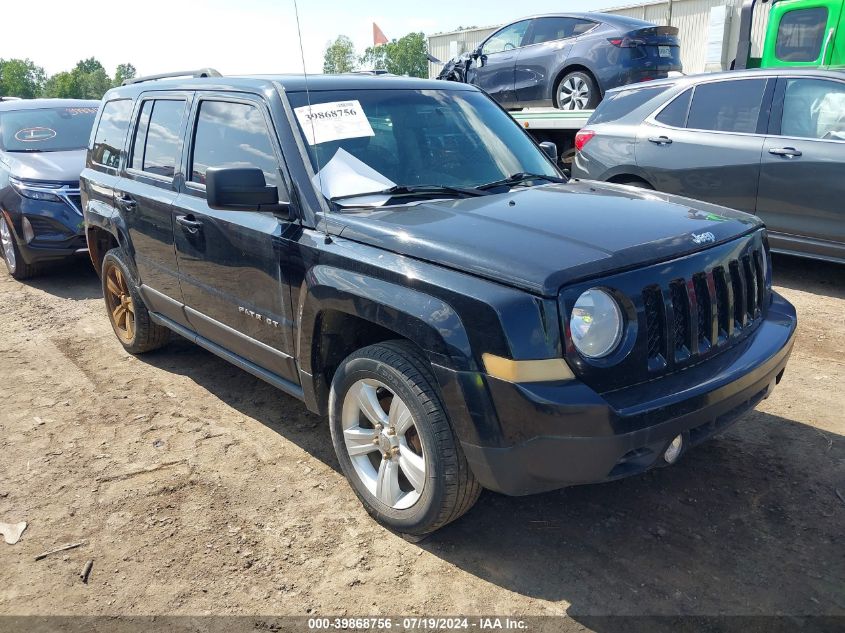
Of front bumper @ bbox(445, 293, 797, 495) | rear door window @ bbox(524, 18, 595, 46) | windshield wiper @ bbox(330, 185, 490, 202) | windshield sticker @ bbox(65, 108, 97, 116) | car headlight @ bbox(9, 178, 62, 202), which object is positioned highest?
rear door window @ bbox(524, 18, 595, 46)

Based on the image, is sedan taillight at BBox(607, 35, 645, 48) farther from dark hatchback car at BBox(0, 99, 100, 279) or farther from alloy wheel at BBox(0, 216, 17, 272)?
alloy wheel at BBox(0, 216, 17, 272)

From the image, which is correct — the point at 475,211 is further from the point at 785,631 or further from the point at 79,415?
the point at 79,415

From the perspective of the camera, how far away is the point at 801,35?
9211mm

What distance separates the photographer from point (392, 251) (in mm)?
2873

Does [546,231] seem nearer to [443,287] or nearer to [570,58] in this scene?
[443,287]

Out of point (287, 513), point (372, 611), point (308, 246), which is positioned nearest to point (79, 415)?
point (287, 513)

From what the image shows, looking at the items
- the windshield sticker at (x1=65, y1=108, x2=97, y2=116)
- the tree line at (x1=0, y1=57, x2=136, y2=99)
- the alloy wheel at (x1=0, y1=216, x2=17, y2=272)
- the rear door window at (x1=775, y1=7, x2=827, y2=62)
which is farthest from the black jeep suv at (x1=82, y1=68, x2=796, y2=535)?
the tree line at (x1=0, y1=57, x2=136, y2=99)

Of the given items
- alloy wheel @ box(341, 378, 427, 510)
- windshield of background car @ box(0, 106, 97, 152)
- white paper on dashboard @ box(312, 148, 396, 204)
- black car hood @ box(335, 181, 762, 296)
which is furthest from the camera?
windshield of background car @ box(0, 106, 97, 152)

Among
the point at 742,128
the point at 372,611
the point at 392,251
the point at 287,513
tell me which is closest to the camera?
the point at 372,611

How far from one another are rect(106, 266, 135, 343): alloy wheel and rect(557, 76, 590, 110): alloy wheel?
6.55 m

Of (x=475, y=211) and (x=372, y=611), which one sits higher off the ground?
(x=475, y=211)

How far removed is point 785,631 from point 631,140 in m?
5.42

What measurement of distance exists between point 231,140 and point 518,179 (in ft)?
4.98

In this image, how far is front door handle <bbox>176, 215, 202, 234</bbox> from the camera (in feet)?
13.0
